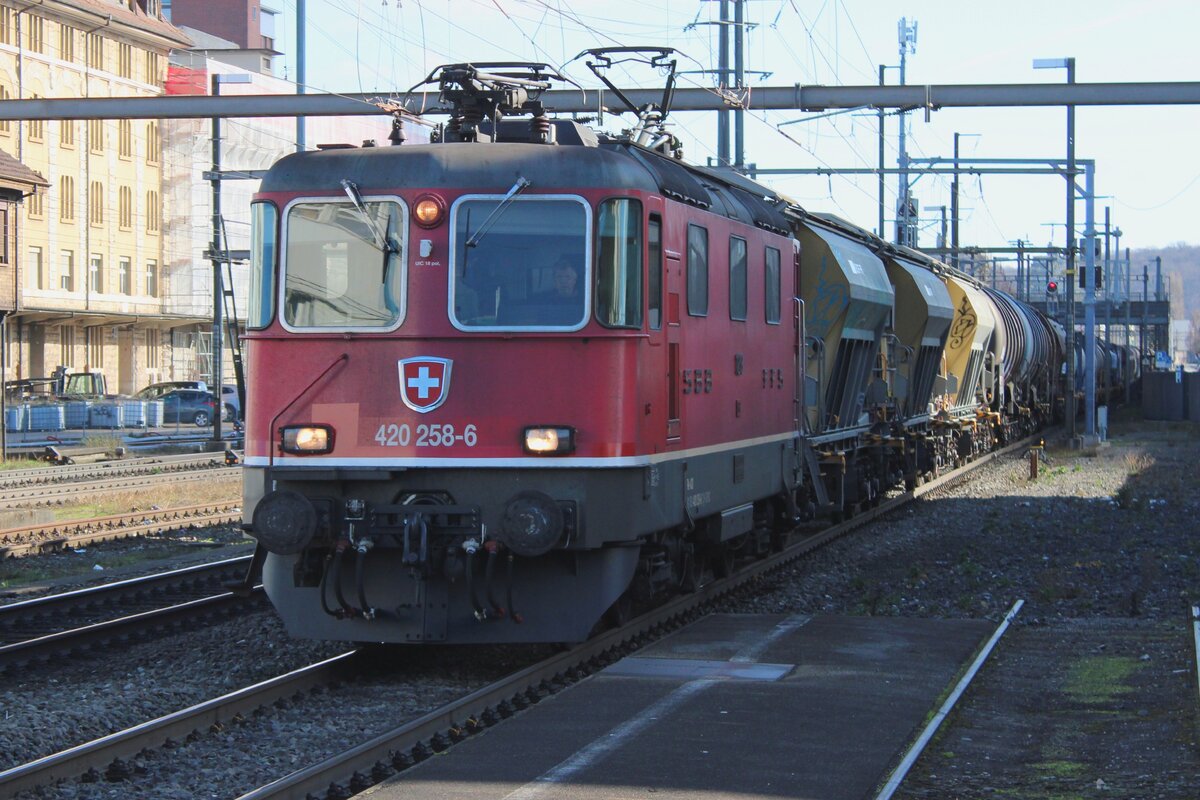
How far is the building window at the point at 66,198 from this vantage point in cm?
5778

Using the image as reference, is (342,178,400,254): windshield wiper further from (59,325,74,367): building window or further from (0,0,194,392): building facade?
(59,325,74,367): building window

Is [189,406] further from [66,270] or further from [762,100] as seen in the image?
[762,100]

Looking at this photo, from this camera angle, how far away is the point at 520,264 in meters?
9.57

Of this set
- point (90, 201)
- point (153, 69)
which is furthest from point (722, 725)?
point (153, 69)

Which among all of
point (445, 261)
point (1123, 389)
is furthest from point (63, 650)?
point (1123, 389)

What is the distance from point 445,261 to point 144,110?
1266 centimetres

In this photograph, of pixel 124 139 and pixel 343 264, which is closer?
pixel 343 264

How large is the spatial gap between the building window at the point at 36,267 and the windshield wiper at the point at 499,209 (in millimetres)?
50562

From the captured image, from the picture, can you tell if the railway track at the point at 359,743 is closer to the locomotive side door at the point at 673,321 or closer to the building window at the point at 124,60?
the locomotive side door at the point at 673,321

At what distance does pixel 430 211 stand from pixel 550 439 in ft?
5.39

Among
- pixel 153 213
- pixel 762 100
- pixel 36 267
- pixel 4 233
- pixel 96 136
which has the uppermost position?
pixel 96 136

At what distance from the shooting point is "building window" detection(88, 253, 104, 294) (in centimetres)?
5956

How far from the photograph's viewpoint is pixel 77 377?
5394 centimetres

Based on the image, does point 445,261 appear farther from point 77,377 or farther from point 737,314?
point 77,377
